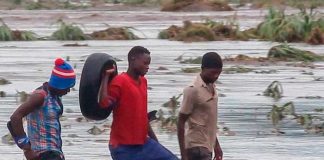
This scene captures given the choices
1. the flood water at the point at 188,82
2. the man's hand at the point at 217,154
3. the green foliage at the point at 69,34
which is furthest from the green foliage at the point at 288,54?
the man's hand at the point at 217,154

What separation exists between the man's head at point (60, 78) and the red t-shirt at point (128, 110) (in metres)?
0.35

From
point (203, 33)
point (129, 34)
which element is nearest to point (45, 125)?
point (129, 34)

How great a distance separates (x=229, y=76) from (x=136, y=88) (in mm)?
16672

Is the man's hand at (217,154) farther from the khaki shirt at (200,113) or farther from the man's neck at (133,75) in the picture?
the man's neck at (133,75)

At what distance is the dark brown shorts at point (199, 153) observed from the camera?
9.52 m

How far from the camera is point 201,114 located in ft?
31.5

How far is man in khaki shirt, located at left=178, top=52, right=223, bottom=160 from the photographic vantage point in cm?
955

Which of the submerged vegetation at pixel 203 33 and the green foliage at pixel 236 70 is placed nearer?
the green foliage at pixel 236 70

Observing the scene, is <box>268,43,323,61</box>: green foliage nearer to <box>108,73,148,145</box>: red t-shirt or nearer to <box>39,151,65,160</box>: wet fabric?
<box>108,73,148,145</box>: red t-shirt

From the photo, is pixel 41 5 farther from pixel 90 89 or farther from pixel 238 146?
pixel 90 89

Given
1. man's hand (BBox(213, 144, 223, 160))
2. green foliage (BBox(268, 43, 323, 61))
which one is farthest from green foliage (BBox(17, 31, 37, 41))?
man's hand (BBox(213, 144, 223, 160))

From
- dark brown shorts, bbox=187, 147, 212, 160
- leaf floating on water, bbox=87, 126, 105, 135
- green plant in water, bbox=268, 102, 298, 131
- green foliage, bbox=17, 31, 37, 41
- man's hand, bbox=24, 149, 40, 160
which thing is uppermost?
man's hand, bbox=24, 149, 40, 160

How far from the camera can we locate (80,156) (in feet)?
44.8

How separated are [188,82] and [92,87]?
584 inches
